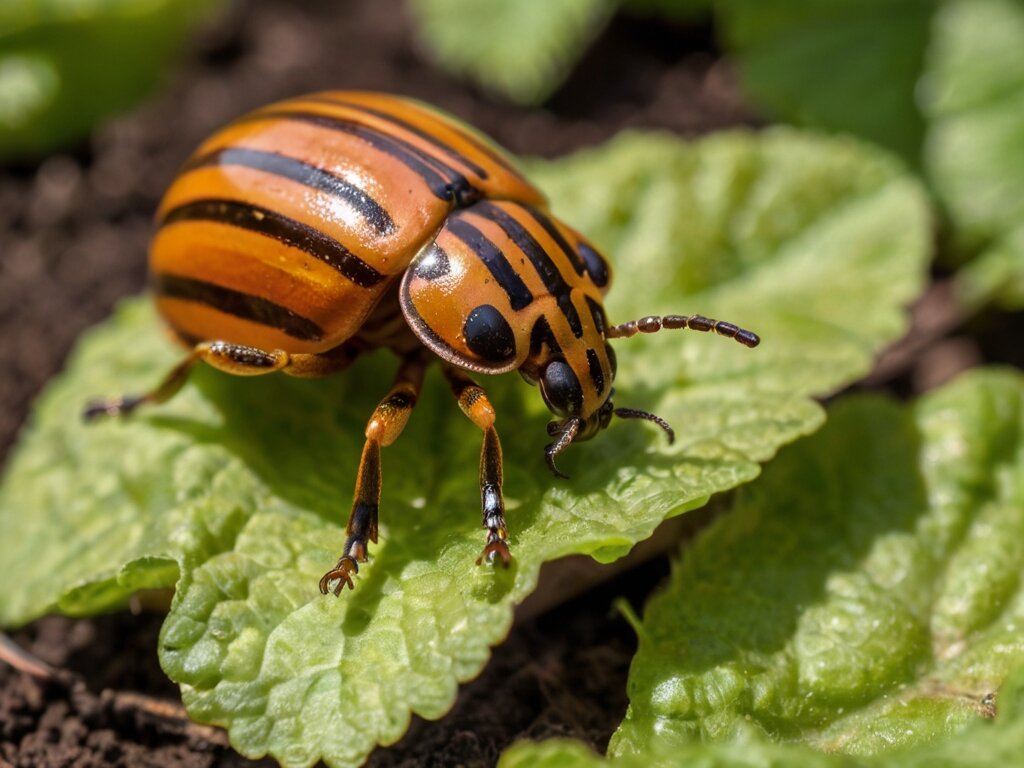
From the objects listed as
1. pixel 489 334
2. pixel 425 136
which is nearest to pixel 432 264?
pixel 489 334

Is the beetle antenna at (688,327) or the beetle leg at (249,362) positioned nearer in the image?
the beetle antenna at (688,327)

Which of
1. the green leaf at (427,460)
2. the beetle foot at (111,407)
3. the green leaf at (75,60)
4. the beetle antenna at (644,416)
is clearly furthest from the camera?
the green leaf at (75,60)

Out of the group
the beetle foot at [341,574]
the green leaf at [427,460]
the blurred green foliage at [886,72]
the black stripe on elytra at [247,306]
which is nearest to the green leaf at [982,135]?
the blurred green foliage at [886,72]

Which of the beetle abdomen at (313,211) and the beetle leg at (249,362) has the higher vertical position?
the beetle abdomen at (313,211)

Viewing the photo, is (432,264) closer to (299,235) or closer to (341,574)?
(299,235)

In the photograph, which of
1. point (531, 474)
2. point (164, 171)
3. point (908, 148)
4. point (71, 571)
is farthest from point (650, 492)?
point (164, 171)

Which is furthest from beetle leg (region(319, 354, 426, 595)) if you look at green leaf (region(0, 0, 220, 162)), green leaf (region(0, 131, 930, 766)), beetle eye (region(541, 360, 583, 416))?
green leaf (region(0, 0, 220, 162))

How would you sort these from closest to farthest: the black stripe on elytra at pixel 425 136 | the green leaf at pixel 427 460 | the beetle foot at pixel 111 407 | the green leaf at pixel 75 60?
the green leaf at pixel 427 460, the black stripe on elytra at pixel 425 136, the beetle foot at pixel 111 407, the green leaf at pixel 75 60

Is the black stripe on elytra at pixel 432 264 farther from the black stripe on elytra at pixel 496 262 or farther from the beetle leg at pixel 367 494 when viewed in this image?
the beetle leg at pixel 367 494
